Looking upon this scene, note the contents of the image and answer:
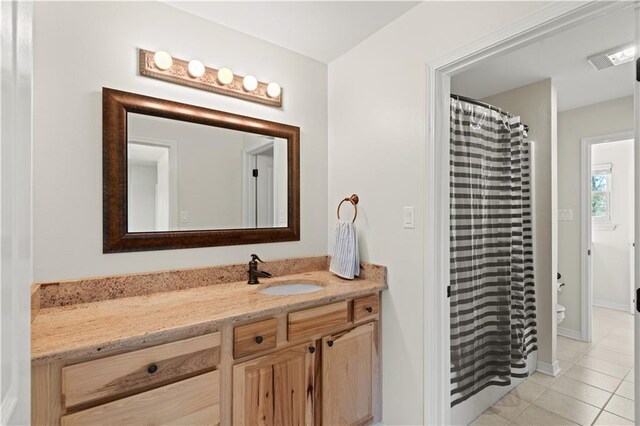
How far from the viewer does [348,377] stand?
67.1 inches

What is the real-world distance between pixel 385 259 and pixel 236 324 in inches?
37.3

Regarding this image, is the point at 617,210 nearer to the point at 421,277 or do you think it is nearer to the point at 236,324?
the point at 421,277

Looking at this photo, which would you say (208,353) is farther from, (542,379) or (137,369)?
(542,379)

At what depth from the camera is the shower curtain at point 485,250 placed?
1.97 m

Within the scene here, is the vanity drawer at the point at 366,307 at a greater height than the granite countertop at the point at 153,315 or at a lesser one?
lesser

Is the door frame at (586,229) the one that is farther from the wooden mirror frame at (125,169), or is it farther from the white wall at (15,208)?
the white wall at (15,208)

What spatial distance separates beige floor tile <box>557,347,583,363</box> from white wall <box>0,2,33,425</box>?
363 centimetres

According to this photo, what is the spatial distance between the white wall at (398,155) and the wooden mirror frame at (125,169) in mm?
630

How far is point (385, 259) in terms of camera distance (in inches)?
74.9

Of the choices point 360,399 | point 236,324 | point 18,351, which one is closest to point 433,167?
point 236,324

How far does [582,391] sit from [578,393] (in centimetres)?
6

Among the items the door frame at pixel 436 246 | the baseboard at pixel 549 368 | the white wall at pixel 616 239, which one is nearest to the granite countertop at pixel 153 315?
the door frame at pixel 436 246

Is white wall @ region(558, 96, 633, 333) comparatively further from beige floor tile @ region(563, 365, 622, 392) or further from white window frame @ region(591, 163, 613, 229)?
white window frame @ region(591, 163, 613, 229)

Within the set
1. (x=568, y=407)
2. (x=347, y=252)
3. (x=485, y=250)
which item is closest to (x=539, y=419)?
(x=568, y=407)
